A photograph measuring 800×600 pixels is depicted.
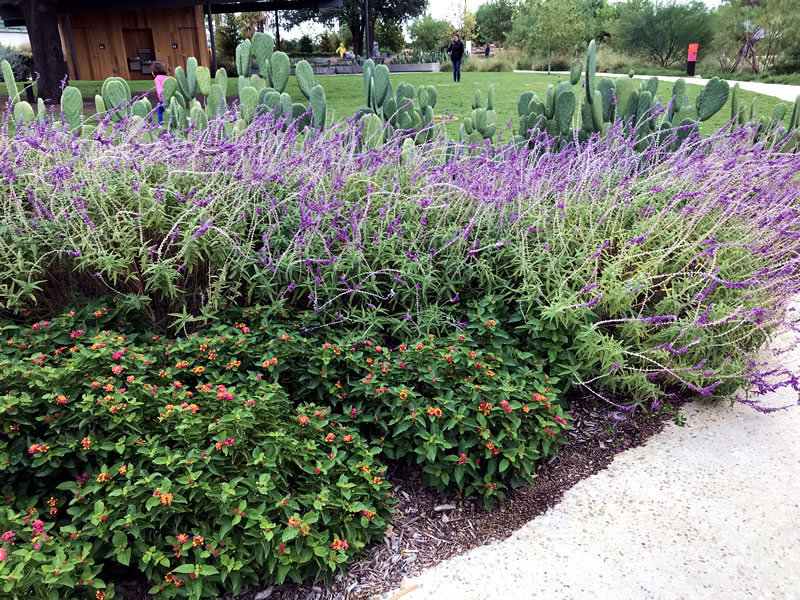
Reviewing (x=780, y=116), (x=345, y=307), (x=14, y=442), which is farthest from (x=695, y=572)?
(x=780, y=116)

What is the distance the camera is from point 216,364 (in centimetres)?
218

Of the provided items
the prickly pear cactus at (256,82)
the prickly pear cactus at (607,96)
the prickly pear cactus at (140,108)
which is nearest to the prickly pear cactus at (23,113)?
the prickly pear cactus at (140,108)

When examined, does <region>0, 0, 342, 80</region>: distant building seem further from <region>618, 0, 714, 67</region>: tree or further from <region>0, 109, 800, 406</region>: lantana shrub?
<region>0, 109, 800, 406</region>: lantana shrub

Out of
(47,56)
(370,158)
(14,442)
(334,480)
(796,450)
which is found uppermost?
(47,56)

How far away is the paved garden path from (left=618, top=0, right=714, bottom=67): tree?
104 feet

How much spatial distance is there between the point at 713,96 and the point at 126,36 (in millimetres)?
20721

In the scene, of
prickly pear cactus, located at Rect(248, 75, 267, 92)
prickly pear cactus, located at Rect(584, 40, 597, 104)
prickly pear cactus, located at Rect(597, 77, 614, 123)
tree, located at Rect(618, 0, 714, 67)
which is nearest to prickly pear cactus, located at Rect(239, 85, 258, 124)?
prickly pear cactus, located at Rect(248, 75, 267, 92)

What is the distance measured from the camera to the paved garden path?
171 centimetres

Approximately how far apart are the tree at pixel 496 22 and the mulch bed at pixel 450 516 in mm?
56699

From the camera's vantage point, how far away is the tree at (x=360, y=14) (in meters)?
33.4

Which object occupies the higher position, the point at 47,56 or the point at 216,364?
the point at 47,56

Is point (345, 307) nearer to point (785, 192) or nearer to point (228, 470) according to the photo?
point (228, 470)

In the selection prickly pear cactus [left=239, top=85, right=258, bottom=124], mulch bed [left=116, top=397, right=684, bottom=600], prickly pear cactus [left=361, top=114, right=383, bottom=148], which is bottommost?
mulch bed [left=116, top=397, right=684, bottom=600]

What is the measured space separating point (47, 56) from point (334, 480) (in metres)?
11.2
